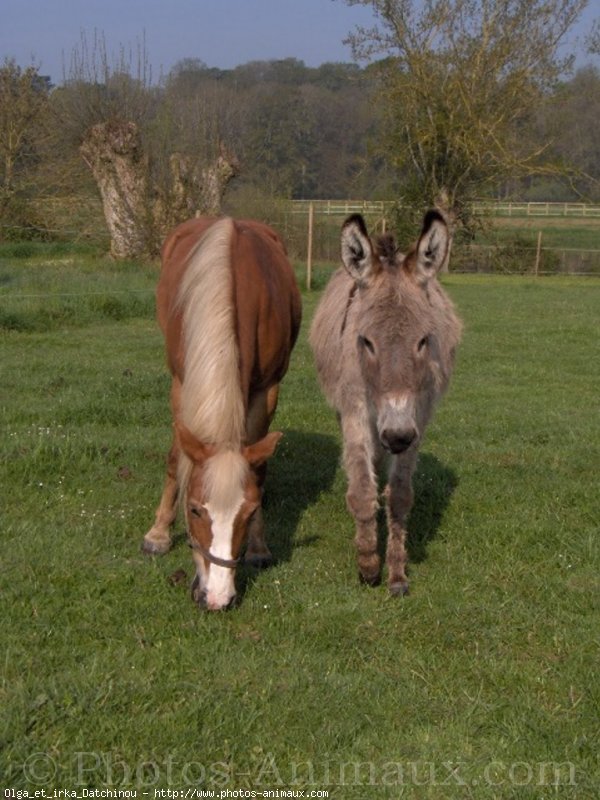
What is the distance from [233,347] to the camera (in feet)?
15.0

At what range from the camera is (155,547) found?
530 centimetres

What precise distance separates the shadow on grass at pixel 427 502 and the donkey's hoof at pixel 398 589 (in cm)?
50

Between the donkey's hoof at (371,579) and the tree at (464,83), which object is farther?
the tree at (464,83)

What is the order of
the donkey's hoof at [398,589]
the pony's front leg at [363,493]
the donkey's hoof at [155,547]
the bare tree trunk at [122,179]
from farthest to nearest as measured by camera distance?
the bare tree trunk at [122,179] → the donkey's hoof at [155,547] → the pony's front leg at [363,493] → the donkey's hoof at [398,589]

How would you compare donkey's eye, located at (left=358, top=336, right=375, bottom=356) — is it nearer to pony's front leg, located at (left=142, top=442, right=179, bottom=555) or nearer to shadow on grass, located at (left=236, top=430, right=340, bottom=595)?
shadow on grass, located at (left=236, top=430, right=340, bottom=595)

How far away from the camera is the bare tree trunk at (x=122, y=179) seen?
20219mm

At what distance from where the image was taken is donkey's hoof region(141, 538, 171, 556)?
17.3ft

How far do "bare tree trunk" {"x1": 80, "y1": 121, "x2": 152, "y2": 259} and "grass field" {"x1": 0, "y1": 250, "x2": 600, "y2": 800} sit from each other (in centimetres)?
1249

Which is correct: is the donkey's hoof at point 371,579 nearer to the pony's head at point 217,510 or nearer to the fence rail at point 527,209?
the pony's head at point 217,510

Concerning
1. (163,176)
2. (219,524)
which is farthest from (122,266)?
(219,524)

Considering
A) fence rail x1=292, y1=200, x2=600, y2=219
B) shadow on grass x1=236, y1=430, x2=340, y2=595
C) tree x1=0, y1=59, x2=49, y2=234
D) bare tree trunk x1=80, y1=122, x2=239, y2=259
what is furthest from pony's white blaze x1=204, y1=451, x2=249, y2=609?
fence rail x1=292, y1=200, x2=600, y2=219

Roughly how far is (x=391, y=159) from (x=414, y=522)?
90.6 feet

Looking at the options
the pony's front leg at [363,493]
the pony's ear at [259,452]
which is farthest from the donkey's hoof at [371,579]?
the pony's ear at [259,452]

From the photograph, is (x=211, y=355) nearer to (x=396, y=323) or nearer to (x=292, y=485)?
(x=396, y=323)
